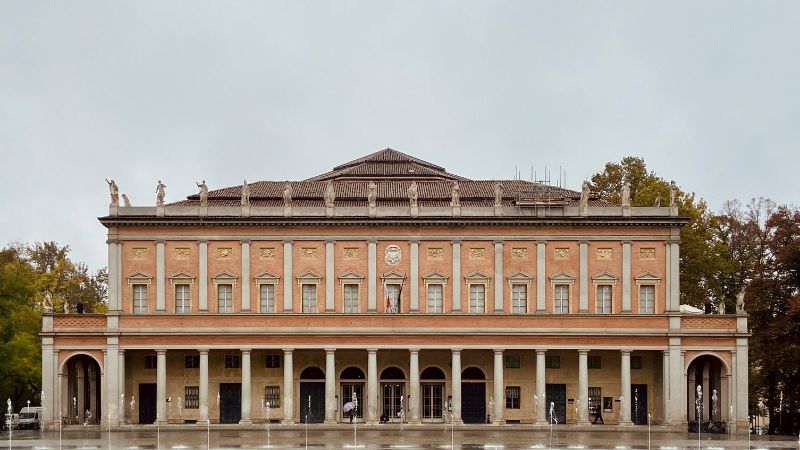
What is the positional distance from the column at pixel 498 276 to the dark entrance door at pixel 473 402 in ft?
15.0

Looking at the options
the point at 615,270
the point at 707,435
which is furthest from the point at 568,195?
Answer: the point at 707,435

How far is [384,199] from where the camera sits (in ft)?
221

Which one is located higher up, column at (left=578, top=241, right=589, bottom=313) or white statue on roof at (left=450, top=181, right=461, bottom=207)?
white statue on roof at (left=450, top=181, right=461, bottom=207)

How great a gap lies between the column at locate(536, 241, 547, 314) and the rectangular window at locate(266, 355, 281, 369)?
1425 centimetres

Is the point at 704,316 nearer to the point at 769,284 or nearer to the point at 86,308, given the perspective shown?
the point at 769,284

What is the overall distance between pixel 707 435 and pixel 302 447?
21644 mm

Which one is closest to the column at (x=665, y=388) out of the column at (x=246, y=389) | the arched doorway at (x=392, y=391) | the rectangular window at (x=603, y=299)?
the rectangular window at (x=603, y=299)

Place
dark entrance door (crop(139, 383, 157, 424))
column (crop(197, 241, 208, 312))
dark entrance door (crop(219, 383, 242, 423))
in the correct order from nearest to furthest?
1. column (crop(197, 241, 208, 312))
2. dark entrance door (crop(139, 383, 157, 424))
3. dark entrance door (crop(219, 383, 242, 423))

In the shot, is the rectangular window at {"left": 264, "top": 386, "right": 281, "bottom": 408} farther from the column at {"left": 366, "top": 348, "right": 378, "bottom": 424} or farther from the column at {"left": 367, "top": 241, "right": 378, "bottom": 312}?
the column at {"left": 367, "top": 241, "right": 378, "bottom": 312}

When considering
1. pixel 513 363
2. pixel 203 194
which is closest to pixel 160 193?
pixel 203 194

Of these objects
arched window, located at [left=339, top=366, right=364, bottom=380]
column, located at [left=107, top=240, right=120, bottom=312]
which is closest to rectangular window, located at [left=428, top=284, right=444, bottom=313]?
arched window, located at [left=339, top=366, right=364, bottom=380]

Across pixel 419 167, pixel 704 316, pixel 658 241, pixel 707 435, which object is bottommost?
pixel 707 435

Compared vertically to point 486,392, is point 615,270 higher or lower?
higher

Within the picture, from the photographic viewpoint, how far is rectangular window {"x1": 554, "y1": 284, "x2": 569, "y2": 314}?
64.4 meters
